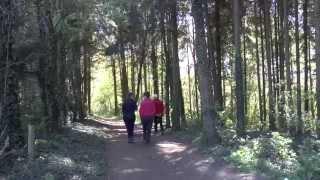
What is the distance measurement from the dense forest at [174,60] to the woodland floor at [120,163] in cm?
75

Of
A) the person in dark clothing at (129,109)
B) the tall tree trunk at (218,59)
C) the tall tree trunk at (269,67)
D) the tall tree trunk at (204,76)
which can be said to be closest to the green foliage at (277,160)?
the tall tree trunk at (204,76)

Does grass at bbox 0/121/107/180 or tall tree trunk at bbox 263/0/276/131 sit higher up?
tall tree trunk at bbox 263/0/276/131

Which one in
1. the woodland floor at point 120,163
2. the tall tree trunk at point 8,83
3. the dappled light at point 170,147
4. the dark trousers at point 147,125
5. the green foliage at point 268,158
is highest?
the tall tree trunk at point 8,83

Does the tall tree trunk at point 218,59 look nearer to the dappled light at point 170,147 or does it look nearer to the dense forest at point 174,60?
the dense forest at point 174,60

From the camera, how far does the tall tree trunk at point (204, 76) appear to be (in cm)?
1736

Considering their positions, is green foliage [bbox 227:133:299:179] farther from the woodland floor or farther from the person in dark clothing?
the person in dark clothing

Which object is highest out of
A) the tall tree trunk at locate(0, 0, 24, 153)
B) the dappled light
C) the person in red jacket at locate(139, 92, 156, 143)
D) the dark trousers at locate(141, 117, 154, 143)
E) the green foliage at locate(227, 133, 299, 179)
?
the tall tree trunk at locate(0, 0, 24, 153)

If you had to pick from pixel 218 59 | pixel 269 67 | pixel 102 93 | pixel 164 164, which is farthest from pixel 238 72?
pixel 102 93

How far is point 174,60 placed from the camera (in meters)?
25.1

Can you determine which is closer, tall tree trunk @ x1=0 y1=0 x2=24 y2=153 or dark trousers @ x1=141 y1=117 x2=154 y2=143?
tall tree trunk @ x1=0 y1=0 x2=24 y2=153

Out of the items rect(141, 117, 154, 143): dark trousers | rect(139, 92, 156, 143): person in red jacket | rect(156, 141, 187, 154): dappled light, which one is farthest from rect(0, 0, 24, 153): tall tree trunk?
rect(141, 117, 154, 143): dark trousers

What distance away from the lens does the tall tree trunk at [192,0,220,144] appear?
17359 mm

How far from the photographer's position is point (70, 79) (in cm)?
3503

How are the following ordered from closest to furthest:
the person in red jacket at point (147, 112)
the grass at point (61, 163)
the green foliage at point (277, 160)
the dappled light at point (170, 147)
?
the green foliage at point (277, 160)
the grass at point (61, 163)
the dappled light at point (170, 147)
the person in red jacket at point (147, 112)
